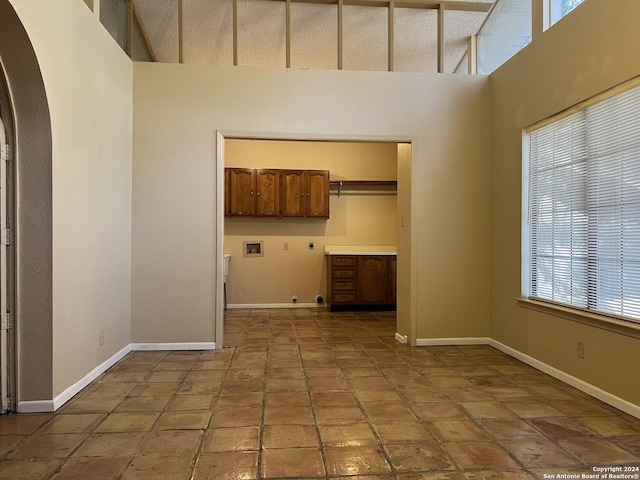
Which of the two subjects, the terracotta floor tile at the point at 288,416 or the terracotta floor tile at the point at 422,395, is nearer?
the terracotta floor tile at the point at 288,416

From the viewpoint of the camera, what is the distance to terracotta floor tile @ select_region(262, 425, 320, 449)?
2.18m

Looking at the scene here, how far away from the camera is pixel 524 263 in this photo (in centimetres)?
372

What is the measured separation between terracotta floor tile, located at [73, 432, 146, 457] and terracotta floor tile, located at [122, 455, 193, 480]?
0.12m

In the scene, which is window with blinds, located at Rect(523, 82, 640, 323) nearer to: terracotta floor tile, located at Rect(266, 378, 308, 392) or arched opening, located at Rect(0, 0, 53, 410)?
terracotta floor tile, located at Rect(266, 378, 308, 392)

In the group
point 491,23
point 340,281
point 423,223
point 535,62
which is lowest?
point 340,281

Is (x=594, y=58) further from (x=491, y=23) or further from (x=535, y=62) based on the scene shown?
(x=491, y=23)

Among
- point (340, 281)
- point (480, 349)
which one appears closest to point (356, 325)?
point (340, 281)

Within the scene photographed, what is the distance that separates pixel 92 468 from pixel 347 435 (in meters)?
1.29

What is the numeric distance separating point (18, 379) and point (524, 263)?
158 inches

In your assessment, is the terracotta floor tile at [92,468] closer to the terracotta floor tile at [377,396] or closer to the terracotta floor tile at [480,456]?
the terracotta floor tile at [377,396]

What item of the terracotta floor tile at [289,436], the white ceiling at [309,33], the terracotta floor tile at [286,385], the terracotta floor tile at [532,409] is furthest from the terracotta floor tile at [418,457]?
the white ceiling at [309,33]

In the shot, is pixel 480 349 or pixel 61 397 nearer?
pixel 61 397

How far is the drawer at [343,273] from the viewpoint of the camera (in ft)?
20.8

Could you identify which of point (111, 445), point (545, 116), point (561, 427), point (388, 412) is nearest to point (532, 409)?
point (561, 427)
